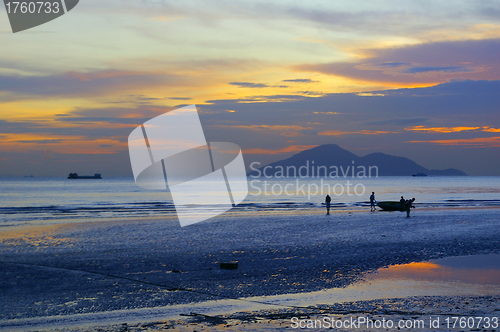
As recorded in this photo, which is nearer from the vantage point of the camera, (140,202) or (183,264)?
(183,264)

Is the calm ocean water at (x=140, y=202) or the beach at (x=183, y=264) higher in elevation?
the beach at (x=183, y=264)

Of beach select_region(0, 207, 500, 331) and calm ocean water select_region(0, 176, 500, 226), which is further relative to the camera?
calm ocean water select_region(0, 176, 500, 226)

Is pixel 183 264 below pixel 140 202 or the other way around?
the other way around

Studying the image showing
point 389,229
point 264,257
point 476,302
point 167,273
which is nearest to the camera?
point 476,302

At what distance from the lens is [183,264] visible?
670 inches

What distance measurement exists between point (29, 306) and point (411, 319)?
9629mm

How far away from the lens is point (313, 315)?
10.1 metres

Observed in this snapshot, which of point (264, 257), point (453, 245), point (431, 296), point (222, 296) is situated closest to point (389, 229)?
point (453, 245)

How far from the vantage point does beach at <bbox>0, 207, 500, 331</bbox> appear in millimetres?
10891

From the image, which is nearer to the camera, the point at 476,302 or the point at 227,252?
the point at 476,302

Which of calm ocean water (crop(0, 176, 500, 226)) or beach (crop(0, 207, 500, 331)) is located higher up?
beach (crop(0, 207, 500, 331))

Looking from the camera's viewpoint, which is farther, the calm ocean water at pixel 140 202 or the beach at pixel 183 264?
the calm ocean water at pixel 140 202

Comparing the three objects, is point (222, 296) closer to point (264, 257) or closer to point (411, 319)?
point (411, 319)

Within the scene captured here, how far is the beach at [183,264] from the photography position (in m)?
10.9
